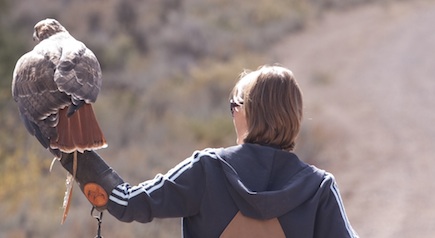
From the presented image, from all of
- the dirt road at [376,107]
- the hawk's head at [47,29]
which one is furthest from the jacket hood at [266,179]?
the dirt road at [376,107]

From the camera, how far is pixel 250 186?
266 cm

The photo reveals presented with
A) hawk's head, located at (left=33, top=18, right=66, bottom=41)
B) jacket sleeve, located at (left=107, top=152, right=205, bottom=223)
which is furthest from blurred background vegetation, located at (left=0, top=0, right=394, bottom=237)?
jacket sleeve, located at (left=107, top=152, right=205, bottom=223)

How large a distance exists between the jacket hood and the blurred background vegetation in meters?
4.75

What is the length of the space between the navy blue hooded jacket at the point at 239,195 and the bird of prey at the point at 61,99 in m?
0.22

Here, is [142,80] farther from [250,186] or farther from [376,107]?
[250,186]

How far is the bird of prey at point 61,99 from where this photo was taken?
253cm

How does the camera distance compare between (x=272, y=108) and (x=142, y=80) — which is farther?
(x=142, y=80)

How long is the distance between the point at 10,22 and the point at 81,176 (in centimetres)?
1496

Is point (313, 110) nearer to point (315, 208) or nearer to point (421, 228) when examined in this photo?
point (421, 228)

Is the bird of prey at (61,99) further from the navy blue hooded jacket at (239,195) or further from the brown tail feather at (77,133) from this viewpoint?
the navy blue hooded jacket at (239,195)

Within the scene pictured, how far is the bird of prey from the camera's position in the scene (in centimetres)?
253

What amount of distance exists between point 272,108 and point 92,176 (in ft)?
2.08

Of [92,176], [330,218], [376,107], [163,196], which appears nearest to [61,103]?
[92,176]

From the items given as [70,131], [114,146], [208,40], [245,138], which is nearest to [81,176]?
[70,131]
